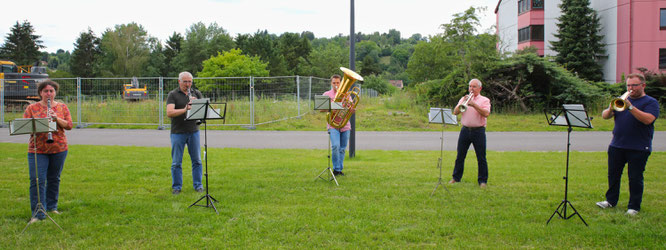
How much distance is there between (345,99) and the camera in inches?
316

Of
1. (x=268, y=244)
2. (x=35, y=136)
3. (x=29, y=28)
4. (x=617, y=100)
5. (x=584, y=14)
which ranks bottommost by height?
(x=268, y=244)

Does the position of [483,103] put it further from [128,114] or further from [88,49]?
[88,49]

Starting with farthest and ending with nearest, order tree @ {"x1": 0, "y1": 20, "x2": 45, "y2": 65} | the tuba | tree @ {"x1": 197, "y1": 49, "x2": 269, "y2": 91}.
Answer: tree @ {"x1": 0, "y1": 20, "x2": 45, "y2": 65} < tree @ {"x1": 197, "y1": 49, "x2": 269, "y2": 91} < the tuba

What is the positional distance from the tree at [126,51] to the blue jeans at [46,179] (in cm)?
7231

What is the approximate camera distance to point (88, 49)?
76.0m

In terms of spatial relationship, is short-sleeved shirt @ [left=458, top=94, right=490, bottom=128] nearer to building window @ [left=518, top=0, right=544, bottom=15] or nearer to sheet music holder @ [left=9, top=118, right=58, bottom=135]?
sheet music holder @ [left=9, top=118, right=58, bottom=135]

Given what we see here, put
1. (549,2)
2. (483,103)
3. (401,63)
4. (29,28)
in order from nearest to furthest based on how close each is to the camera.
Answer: (483,103), (549,2), (29,28), (401,63)

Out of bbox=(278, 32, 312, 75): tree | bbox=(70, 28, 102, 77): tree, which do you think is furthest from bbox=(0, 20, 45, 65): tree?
bbox=(278, 32, 312, 75): tree

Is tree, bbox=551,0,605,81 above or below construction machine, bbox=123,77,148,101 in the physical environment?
above

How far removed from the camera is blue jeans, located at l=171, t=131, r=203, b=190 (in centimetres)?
703

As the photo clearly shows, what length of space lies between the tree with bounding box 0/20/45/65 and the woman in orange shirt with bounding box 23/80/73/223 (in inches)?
2785

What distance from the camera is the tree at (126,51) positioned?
7288 cm

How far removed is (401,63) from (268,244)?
123297 millimetres

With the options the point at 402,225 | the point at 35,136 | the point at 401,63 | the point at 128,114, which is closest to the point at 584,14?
the point at 128,114
